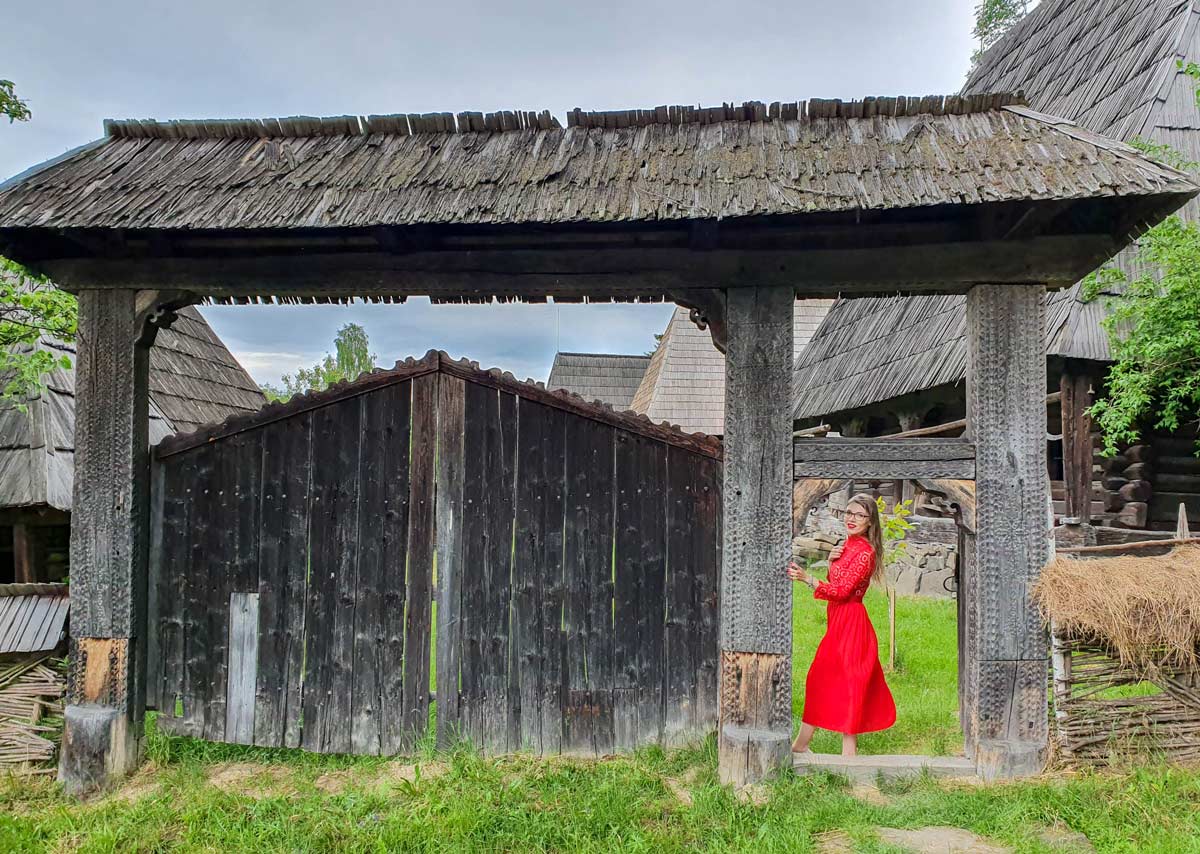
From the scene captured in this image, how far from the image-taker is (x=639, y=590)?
4730mm

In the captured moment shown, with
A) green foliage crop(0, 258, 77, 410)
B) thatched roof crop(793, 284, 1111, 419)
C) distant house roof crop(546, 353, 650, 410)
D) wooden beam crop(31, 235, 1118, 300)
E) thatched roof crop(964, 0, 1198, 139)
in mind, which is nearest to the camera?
wooden beam crop(31, 235, 1118, 300)

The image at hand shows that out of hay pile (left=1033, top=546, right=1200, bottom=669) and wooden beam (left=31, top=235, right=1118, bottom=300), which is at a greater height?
wooden beam (left=31, top=235, right=1118, bottom=300)

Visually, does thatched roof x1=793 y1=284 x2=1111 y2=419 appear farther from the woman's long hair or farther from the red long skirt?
the red long skirt

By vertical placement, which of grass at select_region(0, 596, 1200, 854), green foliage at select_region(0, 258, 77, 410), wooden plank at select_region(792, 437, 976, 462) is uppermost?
green foliage at select_region(0, 258, 77, 410)

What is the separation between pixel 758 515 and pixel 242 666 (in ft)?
10.0

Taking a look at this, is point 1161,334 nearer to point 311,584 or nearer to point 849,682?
point 849,682

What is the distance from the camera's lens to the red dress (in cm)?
464

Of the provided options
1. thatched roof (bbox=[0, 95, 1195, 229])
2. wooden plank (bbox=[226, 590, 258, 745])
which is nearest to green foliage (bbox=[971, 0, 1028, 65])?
thatched roof (bbox=[0, 95, 1195, 229])

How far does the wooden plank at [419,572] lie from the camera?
15.6ft

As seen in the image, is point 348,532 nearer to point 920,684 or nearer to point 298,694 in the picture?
point 298,694

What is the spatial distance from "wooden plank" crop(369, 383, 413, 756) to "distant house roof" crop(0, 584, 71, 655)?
173 cm

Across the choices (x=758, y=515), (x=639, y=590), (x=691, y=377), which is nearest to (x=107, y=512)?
(x=639, y=590)

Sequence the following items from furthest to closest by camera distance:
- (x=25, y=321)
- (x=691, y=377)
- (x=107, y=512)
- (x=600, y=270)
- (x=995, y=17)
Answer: (x=995, y=17)
(x=691, y=377)
(x=25, y=321)
(x=107, y=512)
(x=600, y=270)

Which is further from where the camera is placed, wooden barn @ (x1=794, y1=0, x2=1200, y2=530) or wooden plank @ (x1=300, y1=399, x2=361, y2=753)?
wooden barn @ (x1=794, y1=0, x2=1200, y2=530)
